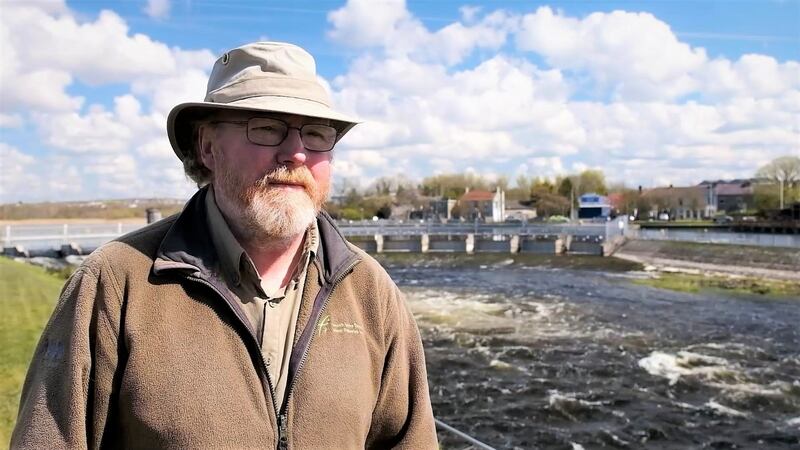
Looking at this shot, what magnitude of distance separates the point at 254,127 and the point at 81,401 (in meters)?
0.99

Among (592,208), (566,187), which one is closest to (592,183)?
(566,187)

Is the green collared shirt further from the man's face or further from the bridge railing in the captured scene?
the bridge railing

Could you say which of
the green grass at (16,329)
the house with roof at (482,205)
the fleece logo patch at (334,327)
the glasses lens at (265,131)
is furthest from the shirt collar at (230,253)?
the house with roof at (482,205)

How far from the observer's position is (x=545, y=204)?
108000 mm

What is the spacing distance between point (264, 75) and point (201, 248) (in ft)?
2.01

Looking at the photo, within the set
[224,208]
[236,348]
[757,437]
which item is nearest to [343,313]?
[236,348]

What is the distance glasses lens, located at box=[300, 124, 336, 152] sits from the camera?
222 cm

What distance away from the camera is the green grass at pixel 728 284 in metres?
29.9

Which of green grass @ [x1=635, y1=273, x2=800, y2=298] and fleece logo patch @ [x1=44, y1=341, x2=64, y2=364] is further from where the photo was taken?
green grass @ [x1=635, y1=273, x2=800, y2=298]

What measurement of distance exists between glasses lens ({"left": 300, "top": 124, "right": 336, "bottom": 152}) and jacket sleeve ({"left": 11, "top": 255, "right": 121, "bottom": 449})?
2.54ft

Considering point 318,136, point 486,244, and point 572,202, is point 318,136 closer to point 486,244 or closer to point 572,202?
point 486,244

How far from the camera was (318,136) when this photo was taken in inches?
89.2

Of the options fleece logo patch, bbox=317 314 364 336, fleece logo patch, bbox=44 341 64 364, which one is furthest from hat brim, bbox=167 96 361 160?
fleece logo patch, bbox=44 341 64 364

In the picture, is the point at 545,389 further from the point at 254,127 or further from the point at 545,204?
the point at 545,204
